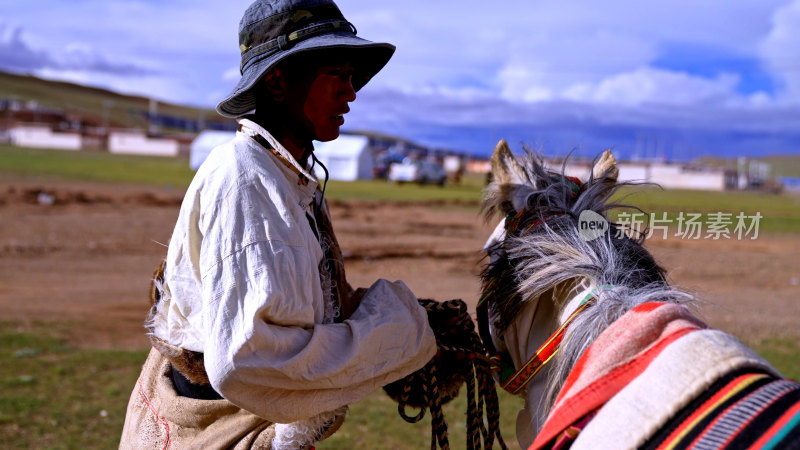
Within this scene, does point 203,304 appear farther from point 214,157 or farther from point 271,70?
point 271,70

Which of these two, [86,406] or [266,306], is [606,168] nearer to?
[266,306]

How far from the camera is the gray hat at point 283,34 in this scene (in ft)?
5.97

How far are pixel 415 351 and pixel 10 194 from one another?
17235 millimetres

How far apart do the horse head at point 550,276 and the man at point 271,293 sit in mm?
284

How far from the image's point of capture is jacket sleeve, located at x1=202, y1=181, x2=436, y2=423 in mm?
1592

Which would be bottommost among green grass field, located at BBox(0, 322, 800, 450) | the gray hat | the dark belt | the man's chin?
Result: green grass field, located at BBox(0, 322, 800, 450)

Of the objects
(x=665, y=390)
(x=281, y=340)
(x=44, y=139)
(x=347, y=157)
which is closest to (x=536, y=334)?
(x=665, y=390)

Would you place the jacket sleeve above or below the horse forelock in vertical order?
below

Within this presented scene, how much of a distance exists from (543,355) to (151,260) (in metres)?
10.7

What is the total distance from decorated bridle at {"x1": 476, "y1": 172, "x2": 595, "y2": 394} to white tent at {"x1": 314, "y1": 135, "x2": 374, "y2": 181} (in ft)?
112

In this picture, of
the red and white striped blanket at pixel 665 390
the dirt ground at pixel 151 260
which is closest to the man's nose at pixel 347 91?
the red and white striped blanket at pixel 665 390

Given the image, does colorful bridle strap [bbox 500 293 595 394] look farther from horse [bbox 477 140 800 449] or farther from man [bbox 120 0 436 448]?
man [bbox 120 0 436 448]

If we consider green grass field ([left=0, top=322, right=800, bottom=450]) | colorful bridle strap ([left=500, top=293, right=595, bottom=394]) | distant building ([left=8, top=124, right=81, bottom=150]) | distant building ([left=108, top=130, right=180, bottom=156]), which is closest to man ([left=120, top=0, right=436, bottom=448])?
colorful bridle strap ([left=500, top=293, right=595, bottom=394])

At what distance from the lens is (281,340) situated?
1621 millimetres
